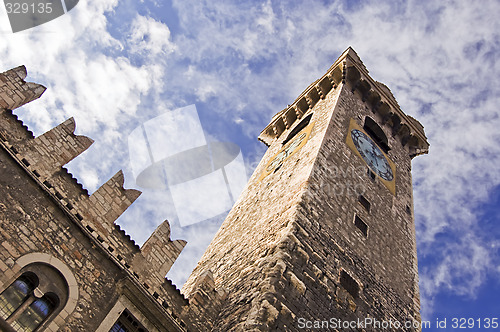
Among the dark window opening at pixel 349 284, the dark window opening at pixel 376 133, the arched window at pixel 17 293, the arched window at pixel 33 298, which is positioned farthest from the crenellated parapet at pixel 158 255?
the dark window opening at pixel 376 133

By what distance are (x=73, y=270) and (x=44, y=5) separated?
542 centimetres

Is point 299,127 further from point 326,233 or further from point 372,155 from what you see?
point 326,233

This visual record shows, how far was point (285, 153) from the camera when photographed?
1456 cm

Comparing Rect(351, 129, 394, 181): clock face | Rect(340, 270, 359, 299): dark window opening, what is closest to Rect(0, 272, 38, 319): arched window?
Rect(340, 270, 359, 299): dark window opening

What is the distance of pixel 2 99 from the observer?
25.8 feet

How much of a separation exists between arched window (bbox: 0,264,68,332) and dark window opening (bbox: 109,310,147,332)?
949 mm

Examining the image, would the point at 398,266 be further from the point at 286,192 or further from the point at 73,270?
the point at 73,270

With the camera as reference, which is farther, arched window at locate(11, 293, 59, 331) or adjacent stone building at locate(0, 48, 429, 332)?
adjacent stone building at locate(0, 48, 429, 332)

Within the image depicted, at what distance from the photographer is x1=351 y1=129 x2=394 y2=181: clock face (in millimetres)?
13789

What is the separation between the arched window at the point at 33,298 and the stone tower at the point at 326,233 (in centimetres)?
260

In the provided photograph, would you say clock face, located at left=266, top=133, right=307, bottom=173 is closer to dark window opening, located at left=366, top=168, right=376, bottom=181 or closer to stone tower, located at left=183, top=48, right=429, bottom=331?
stone tower, located at left=183, top=48, right=429, bottom=331

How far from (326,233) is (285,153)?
497 centimetres

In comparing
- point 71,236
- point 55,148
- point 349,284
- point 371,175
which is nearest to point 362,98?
point 371,175

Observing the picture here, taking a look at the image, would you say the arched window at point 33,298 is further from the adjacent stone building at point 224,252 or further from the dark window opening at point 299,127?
the dark window opening at point 299,127
